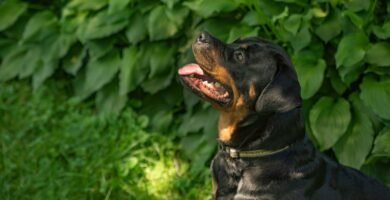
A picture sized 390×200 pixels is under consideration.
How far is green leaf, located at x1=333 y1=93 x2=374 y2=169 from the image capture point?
620cm

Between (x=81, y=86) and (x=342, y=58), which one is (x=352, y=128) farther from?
(x=81, y=86)

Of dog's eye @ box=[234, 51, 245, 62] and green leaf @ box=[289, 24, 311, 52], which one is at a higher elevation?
dog's eye @ box=[234, 51, 245, 62]

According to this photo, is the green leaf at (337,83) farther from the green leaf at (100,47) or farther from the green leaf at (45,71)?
the green leaf at (45,71)

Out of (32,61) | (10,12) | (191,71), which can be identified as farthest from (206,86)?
(10,12)

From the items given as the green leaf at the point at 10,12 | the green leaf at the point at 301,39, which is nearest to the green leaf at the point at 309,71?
the green leaf at the point at 301,39

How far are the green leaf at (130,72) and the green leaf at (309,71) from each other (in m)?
1.59

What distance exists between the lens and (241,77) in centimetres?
492

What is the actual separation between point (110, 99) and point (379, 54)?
8.32 feet

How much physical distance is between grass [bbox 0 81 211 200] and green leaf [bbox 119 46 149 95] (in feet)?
0.74

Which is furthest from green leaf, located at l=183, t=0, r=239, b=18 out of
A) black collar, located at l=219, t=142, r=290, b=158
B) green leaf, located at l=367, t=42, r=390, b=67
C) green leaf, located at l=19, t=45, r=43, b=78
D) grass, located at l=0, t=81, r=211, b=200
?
green leaf, located at l=19, t=45, r=43, b=78

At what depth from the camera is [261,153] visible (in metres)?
4.86

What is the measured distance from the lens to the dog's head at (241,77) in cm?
477

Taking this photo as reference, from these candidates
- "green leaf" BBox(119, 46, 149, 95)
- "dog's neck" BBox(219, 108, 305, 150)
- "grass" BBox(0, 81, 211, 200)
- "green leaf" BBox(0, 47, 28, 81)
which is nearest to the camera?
"dog's neck" BBox(219, 108, 305, 150)

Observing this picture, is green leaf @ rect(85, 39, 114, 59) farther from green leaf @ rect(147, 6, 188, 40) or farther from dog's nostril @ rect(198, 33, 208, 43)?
dog's nostril @ rect(198, 33, 208, 43)
